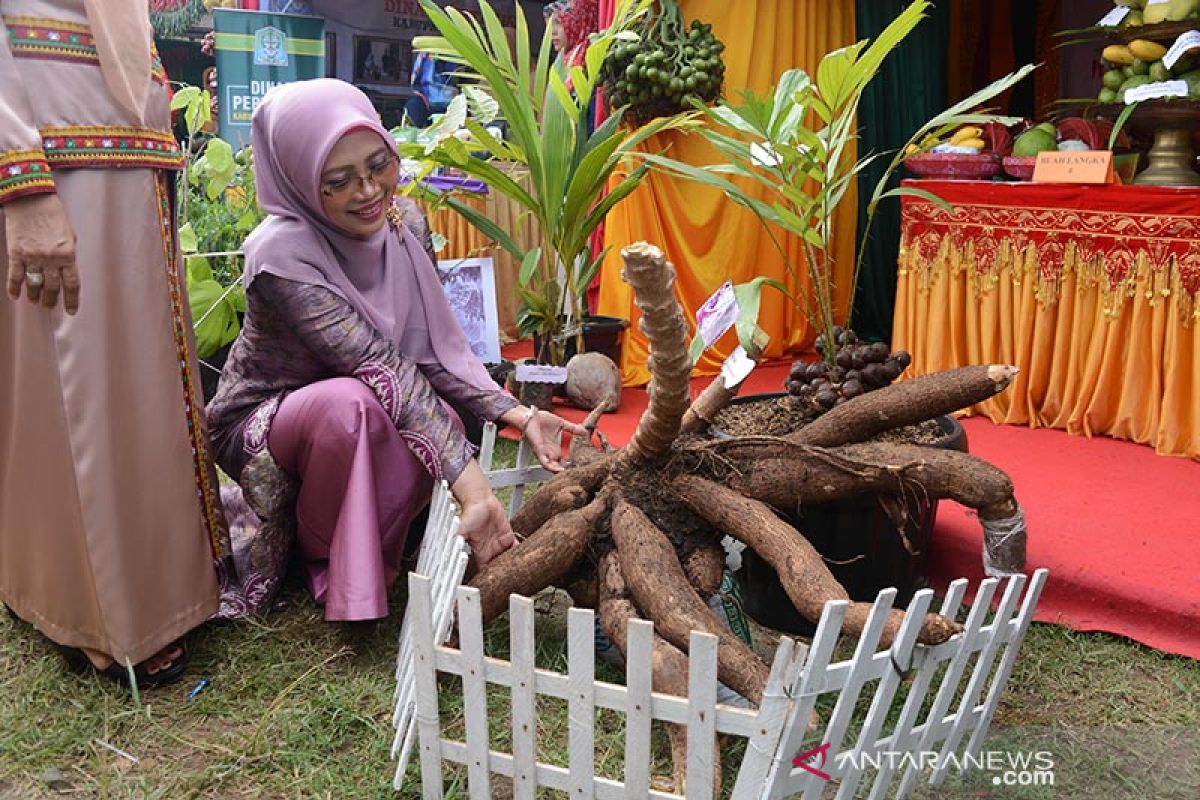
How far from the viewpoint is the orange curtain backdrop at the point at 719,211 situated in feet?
12.8

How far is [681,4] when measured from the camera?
3789 mm

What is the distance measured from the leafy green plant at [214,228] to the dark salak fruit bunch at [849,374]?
1754mm

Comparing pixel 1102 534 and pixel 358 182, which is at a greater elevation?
pixel 358 182

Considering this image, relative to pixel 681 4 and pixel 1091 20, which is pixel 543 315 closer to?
pixel 681 4

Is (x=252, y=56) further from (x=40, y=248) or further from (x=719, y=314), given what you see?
(x=719, y=314)

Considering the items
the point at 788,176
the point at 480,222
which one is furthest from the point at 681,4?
the point at 788,176

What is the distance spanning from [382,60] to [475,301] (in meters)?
4.20

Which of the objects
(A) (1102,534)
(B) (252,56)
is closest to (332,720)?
(A) (1102,534)

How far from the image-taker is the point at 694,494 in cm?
192

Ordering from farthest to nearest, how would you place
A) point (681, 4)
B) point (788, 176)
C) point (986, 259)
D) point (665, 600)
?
point (681, 4), point (986, 259), point (788, 176), point (665, 600)

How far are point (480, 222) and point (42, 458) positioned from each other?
192 centimetres

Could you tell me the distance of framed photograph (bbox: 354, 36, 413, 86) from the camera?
6852mm

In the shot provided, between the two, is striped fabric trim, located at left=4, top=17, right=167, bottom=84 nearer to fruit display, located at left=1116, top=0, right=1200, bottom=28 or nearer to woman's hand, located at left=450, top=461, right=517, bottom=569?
woman's hand, located at left=450, top=461, right=517, bottom=569

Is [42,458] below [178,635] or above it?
above
